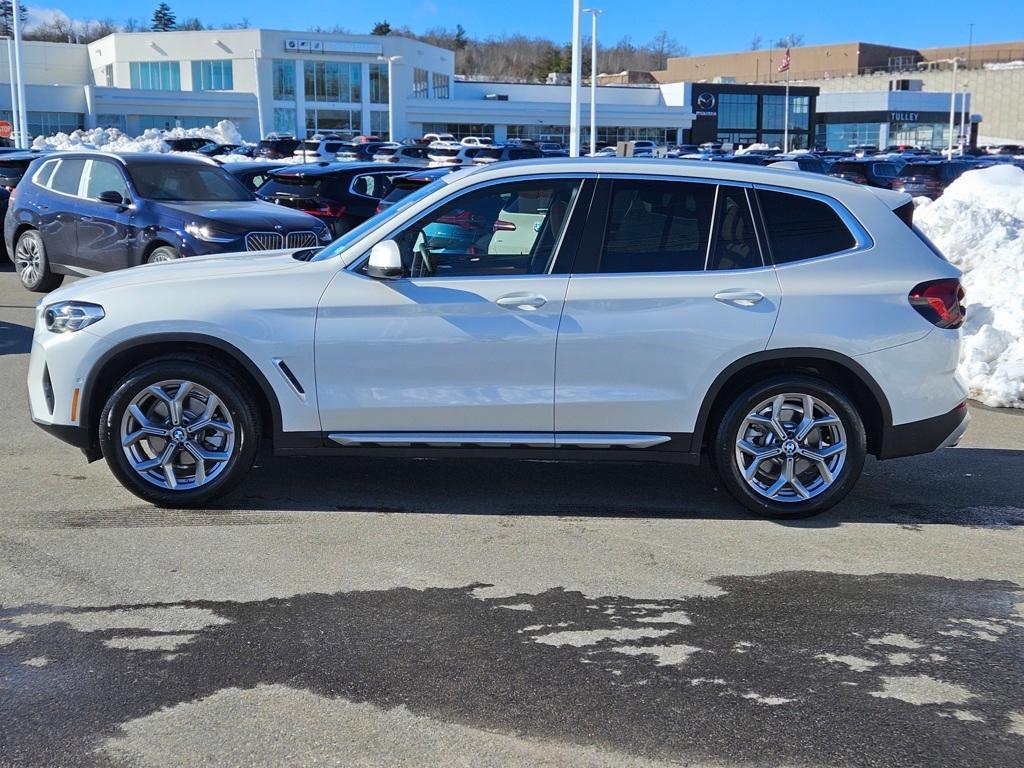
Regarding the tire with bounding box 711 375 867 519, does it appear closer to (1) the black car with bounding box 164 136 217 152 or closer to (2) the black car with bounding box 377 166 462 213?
(2) the black car with bounding box 377 166 462 213

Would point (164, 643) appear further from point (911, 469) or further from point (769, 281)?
point (911, 469)

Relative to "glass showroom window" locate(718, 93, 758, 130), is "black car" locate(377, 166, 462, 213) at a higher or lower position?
lower

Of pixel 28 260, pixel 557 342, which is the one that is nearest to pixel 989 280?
pixel 557 342

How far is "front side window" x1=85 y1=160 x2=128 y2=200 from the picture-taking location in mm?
13070

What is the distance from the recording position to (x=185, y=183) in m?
13.3

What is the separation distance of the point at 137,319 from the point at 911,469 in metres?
4.62

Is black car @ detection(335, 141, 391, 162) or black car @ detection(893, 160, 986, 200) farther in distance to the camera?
black car @ detection(335, 141, 391, 162)

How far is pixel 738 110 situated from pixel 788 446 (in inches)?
4332

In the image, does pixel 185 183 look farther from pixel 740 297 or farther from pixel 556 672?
pixel 556 672

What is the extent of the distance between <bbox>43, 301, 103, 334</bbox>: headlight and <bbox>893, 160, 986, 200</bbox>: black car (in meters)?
26.5

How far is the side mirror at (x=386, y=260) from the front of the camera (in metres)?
5.59

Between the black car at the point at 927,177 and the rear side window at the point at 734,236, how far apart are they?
25051mm

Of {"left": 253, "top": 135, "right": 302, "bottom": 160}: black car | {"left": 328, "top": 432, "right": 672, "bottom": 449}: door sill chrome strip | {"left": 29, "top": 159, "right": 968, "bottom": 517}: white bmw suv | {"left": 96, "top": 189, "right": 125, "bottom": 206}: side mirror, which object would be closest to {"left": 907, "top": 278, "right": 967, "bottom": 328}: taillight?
{"left": 29, "top": 159, "right": 968, "bottom": 517}: white bmw suv

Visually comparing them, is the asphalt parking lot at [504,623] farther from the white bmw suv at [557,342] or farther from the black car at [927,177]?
the black car at [927,177]
